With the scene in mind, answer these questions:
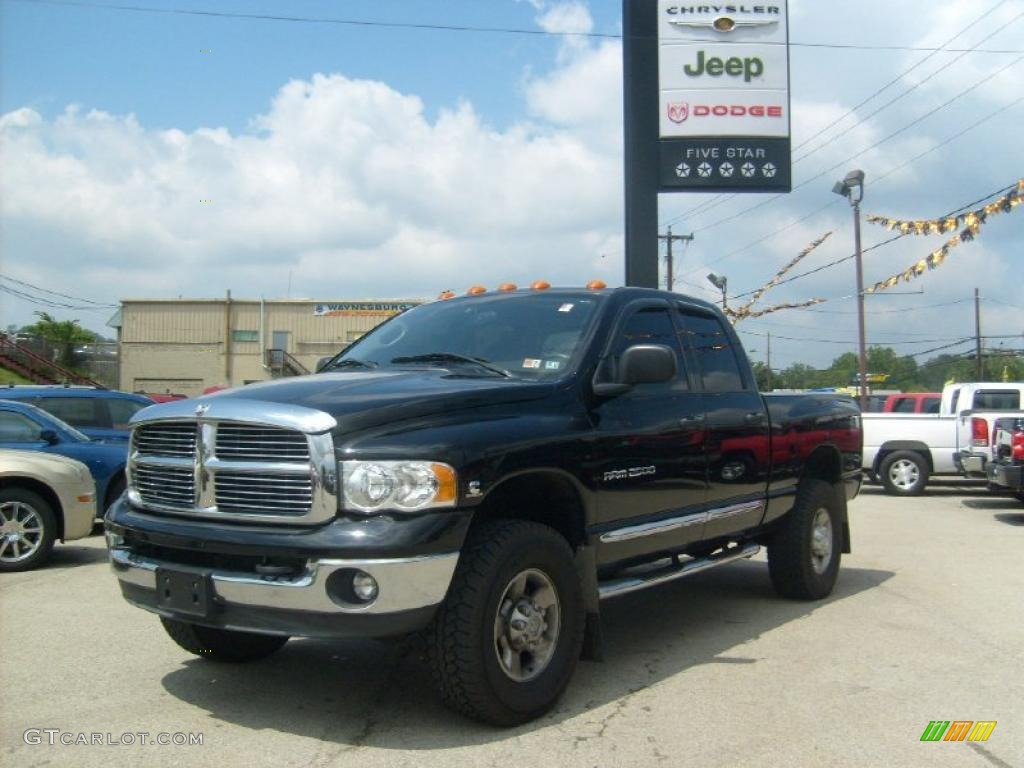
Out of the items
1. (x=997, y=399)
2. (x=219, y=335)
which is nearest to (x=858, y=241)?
(x=997, y=399)

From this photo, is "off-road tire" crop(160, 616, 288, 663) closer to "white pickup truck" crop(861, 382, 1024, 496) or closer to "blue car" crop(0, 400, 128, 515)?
"blue car" crop(0, 400, 128, 515)

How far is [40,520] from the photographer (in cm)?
852

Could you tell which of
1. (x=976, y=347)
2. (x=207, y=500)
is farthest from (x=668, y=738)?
(x=976, y=347)

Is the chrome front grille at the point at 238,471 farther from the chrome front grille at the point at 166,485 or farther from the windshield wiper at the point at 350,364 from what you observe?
the windshield wiper at the point at 350,364

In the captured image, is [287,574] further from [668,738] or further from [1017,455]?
[1017,455]

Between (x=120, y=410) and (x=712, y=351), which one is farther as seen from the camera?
(x=120, y=410)

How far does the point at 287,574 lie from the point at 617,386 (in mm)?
1977

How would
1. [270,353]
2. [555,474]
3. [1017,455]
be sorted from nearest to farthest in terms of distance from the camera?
[555,474] < [1017,455] < [270,353]

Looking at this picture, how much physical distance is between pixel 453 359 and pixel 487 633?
169 cm

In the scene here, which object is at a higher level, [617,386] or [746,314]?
[746,314]

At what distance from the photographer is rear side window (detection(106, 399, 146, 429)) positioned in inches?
491

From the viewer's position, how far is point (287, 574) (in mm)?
3955

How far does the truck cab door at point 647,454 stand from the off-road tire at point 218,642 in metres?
1.91

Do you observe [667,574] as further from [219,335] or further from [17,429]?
[219,335]
